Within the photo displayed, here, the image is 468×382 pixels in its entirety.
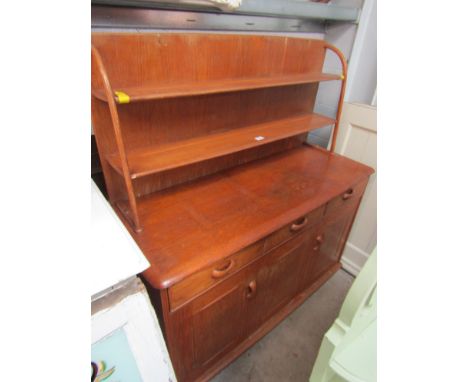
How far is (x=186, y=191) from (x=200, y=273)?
16.6 inches

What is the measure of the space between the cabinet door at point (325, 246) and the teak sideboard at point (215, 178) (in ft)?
0.04

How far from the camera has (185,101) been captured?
3.64 ft

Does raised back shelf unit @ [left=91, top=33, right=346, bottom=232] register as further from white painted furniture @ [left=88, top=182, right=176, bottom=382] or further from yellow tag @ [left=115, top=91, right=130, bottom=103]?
white painted furniture @ [left=88, top=182, right=176, bottom=382]

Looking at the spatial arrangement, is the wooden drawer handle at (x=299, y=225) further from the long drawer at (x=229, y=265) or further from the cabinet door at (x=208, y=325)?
the cabinet door at (x=208, y=325)

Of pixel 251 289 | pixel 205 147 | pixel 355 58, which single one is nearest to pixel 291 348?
pixel 251 289

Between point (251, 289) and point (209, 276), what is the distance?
33cm

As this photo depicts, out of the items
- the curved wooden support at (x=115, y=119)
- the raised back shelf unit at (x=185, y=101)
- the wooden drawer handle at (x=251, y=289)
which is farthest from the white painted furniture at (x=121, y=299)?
the wooden drawer handle at (x=251, y=289)

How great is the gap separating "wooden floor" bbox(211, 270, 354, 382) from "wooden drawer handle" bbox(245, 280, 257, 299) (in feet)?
1.66

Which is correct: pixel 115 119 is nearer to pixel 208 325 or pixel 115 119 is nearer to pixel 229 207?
pixel 229 207

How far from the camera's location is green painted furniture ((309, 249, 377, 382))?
636mm

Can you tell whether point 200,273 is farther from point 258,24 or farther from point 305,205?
point 258,24

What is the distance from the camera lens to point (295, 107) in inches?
61.9
